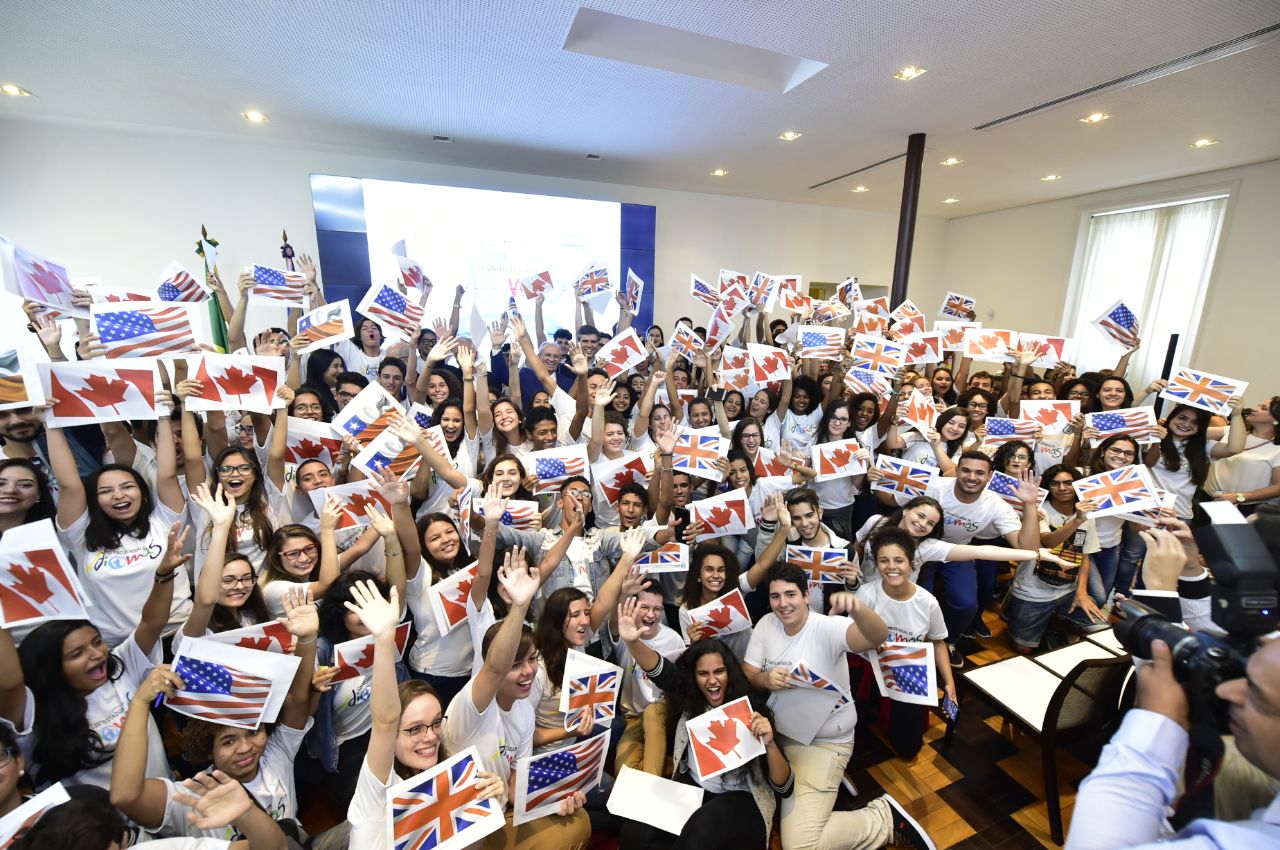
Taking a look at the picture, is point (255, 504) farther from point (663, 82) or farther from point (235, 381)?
point (663, 82)

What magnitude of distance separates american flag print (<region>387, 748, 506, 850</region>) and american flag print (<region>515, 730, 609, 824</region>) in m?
0.23

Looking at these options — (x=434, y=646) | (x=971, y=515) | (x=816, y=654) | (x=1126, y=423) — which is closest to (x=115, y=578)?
(x=434, y=646)

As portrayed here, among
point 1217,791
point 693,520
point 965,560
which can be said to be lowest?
point 965,560

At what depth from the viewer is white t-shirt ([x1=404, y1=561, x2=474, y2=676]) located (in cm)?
251

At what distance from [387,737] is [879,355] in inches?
173

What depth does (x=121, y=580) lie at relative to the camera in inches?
87.2

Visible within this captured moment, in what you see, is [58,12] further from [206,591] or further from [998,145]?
[998,145]

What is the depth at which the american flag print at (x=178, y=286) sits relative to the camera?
3888mm

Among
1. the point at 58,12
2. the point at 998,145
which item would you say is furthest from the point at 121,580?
the point at 998,145

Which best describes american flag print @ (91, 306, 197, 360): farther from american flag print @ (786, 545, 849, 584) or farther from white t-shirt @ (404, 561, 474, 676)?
american flag print @ (786, 545, 849, 584)

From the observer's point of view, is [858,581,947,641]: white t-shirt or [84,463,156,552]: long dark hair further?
[858,581,947,641]: white t-shirt

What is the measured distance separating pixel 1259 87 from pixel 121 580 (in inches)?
353

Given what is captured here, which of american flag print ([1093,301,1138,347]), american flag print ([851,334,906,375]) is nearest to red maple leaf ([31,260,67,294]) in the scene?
american flag print ([851,334,906,375])

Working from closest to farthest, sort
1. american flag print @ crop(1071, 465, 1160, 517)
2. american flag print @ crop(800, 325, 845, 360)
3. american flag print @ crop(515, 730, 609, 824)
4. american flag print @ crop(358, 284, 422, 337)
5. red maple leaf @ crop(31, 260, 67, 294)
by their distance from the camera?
american flag print @ crop(515, 730, 609, 824) < american flag print @ crop(1071, 465, 1160, 517) < red maple leaf @ crop(31, 260, 67, 294) < american flag print @ crop(358, 284, 422, 337) < american flag print @ crop(800, 325, 845, 360)
